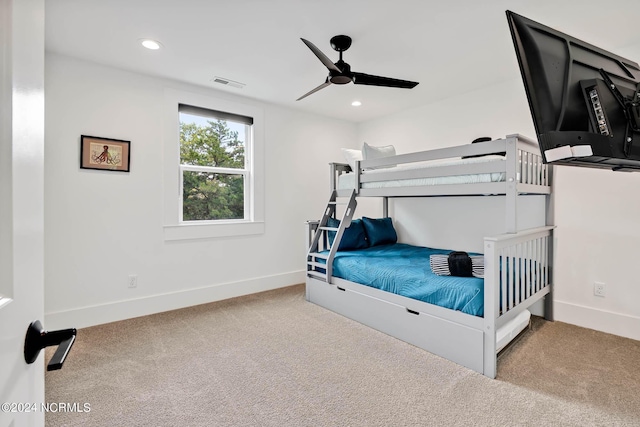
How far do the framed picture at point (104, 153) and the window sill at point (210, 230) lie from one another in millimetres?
747

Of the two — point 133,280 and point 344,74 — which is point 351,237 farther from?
point 133,280

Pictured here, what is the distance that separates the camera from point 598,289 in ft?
9.19

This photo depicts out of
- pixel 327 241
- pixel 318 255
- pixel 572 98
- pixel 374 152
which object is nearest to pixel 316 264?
pixel 318 255

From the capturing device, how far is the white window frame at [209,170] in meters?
3.33

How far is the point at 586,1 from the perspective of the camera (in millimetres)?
2023

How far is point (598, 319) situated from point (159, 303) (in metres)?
4.12

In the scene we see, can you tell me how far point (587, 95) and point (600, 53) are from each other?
223 mm

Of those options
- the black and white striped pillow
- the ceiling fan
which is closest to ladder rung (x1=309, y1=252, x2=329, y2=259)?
the black and white striped pillow

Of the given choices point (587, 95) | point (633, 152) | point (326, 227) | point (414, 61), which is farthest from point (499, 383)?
point (414, 61)

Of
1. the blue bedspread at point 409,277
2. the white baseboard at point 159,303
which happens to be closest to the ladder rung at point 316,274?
the blue bedspread at point 409,277

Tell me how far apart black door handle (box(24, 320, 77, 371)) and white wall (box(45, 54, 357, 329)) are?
282 centimetres

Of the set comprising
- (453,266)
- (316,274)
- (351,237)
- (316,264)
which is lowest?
(316,274)

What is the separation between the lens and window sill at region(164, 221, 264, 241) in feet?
11.0

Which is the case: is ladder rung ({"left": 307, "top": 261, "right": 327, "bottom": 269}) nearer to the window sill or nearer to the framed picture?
the window sill
